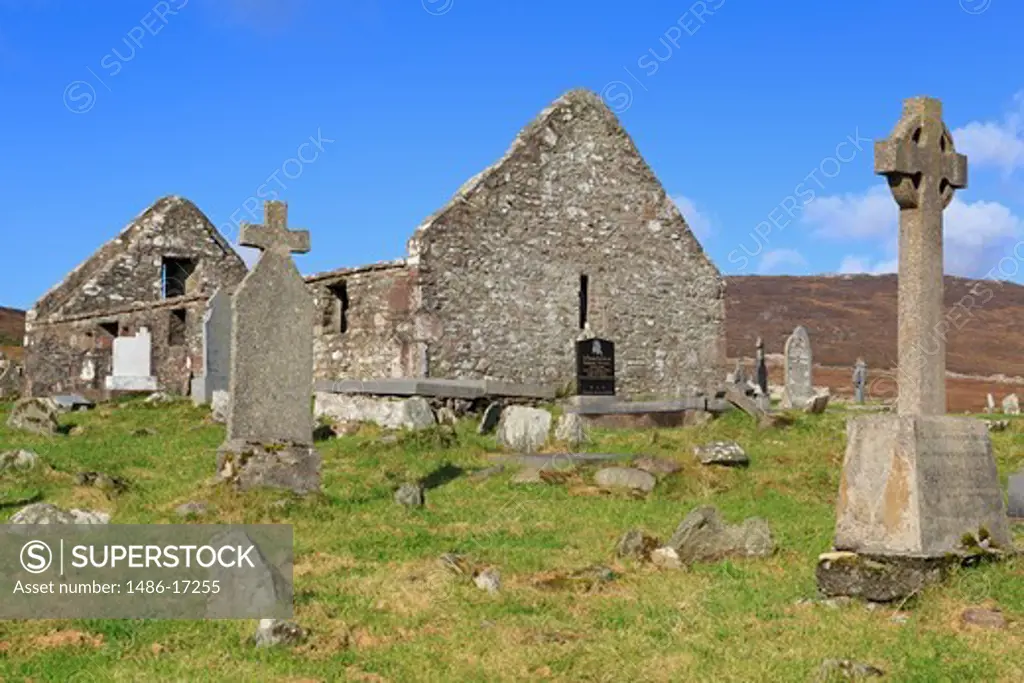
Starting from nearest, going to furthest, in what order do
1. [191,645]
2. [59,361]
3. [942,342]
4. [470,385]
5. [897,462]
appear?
[191,645] < [897,462] < [942,342] < [470,385] < [59,361]

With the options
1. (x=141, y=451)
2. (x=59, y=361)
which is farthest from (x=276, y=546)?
(x=59, y=361)

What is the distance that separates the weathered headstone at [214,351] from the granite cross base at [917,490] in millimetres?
16579

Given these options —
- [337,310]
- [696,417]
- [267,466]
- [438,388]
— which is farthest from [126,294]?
[267,466]

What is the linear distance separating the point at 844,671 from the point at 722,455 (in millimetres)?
7843

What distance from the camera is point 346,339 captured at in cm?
2198

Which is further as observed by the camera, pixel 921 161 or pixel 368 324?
pixel 368 324

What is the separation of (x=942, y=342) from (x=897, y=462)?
1.34 meters

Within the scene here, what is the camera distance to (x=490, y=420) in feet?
57.7

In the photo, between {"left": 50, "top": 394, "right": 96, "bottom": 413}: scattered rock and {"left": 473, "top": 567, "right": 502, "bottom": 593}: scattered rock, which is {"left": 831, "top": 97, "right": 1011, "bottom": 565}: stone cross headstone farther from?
{"left": 50, "top": 394, "right": 96, "bottom": 413}: scattered rock

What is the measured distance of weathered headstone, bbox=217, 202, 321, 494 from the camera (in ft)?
39.1

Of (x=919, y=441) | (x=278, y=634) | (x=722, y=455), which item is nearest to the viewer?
(x=278, y=634)

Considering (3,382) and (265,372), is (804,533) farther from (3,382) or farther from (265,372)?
(3,382)

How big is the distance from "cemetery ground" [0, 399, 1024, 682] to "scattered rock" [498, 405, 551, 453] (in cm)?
225

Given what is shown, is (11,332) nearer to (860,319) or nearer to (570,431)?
(860,319)
